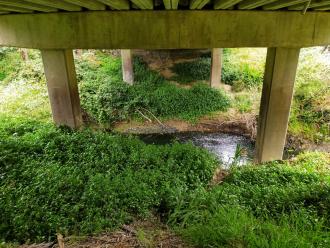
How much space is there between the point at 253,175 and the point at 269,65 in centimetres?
323

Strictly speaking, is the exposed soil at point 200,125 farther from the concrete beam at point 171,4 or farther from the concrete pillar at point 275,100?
the concrete beam at point 171,4

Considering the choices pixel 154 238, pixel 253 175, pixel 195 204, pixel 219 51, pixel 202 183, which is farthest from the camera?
pixel 219 51

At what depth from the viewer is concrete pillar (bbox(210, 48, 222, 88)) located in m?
15.6

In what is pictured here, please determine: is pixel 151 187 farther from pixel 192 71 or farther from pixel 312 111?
pixel 192 71

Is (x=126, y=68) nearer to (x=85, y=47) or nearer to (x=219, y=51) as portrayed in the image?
(x=219, y=51)

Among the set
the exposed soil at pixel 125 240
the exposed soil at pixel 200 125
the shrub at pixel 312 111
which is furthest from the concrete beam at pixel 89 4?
the shrub at pixel 312 111

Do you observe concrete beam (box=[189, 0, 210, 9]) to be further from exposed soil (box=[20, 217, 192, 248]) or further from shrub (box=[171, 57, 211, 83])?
shrub (box=[171, 57, 211, 83])

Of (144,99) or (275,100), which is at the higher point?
(275,100)

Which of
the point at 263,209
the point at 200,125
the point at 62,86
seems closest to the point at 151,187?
the point at 263,209

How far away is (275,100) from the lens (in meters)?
7.73

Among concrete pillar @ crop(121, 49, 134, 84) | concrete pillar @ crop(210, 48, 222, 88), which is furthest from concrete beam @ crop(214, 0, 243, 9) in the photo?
concrete pillar @ crop(121, 49, 134, 84)

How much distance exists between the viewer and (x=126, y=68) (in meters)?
15.9

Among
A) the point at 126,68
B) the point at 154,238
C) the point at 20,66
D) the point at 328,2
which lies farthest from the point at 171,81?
the point at 154,238

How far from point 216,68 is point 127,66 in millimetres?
5417
